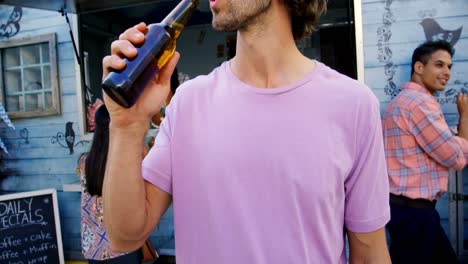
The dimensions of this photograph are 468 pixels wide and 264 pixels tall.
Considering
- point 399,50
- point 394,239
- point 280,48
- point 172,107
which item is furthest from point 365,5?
point 172,107

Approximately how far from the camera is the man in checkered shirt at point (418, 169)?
2.43m

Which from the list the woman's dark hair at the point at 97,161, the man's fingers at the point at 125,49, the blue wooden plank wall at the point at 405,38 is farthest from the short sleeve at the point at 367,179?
the blue wooden plank wall at the point at 405,38

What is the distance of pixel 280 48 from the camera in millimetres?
1192

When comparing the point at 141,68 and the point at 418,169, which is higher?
the point at 141,68

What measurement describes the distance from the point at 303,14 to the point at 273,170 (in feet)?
2.09

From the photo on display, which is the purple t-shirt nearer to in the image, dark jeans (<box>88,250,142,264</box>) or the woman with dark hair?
the woman with dark hair

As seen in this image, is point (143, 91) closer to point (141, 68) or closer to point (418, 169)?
point (141, 68)

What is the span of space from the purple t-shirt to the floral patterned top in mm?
1801

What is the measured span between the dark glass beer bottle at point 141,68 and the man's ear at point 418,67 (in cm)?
238

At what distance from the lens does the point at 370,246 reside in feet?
3.80

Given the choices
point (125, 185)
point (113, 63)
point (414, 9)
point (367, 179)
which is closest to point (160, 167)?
point (125, 185)

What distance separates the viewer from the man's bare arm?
1.15m

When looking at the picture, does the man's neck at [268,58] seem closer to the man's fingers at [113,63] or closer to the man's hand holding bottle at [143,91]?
the man's hand holding bottle at [143,91]

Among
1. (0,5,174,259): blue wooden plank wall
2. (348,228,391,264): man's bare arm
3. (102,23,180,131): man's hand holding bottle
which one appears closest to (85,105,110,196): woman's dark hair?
(102,23,180,131): man's hand holding bottle
